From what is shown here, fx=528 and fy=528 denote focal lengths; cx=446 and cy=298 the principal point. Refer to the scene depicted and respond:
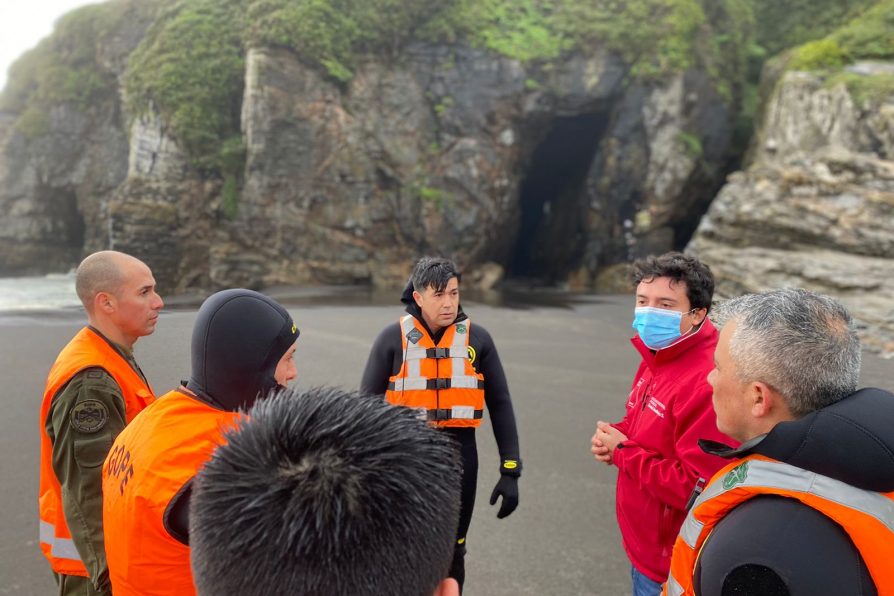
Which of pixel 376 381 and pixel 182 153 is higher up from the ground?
pixel 182 153

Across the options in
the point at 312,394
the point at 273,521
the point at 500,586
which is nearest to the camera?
the point at 273,521

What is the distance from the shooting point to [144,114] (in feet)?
59.5

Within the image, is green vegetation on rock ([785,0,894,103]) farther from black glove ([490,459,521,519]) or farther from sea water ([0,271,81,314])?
sea water ([0,271,81,314])

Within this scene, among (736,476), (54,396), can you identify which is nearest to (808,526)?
(736,476)

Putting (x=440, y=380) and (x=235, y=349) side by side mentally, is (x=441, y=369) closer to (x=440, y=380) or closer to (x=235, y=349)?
(x=440, y=380)

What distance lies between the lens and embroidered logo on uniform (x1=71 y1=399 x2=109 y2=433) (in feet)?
6.52

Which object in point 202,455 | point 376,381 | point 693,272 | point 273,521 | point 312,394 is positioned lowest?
point 376,381

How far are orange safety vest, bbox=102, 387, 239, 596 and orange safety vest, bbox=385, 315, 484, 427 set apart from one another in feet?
5.50

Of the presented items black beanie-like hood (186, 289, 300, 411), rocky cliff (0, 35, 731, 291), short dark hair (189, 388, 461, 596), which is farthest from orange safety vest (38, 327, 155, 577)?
rocky cliff (0, 35, 731, 291)

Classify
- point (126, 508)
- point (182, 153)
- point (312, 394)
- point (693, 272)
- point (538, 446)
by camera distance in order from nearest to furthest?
point (312, 394), point (126, 508), point (693, 272), point (538, 446), point (182, 153)

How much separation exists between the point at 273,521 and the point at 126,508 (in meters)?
0.76

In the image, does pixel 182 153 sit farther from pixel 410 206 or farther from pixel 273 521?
pixel 273 521

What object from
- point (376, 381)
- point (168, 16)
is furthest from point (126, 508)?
point (168, 16)

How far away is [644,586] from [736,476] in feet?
4.15
